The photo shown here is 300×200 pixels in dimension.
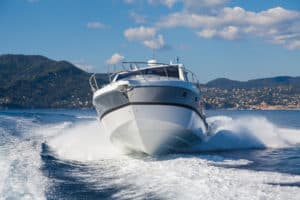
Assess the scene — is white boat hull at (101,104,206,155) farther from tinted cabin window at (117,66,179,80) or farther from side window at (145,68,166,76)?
side window at (145,68,166,76)

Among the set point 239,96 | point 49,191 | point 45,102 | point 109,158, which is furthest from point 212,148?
point 239,96

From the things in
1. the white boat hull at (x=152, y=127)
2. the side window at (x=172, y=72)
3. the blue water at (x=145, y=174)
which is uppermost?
the side window at (x=172, y=72)

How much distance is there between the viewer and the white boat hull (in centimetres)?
1366

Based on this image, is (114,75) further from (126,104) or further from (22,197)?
(22,197)

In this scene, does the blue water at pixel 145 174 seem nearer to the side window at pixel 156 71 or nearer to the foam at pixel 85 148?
the foam at pixel 85 148

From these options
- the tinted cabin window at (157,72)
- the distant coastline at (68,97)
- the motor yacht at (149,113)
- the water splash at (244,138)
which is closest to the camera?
the motor yacht at (149,113)

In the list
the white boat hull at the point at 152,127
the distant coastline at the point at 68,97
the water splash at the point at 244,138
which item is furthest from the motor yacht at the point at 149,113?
the distant coastline at the point at 68,97

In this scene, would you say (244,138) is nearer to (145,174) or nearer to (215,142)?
(215,142)

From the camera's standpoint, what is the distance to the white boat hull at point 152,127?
13656mm

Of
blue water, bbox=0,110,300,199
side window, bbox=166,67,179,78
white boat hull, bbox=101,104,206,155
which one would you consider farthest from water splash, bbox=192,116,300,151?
side window, bbox=166,67,179,78

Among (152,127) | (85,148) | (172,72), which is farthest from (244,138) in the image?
(152,127)

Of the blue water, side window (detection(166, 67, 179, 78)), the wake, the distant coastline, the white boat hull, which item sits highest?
the distant coastline

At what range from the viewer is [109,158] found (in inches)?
593

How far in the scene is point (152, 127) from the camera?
13828 millimetres
